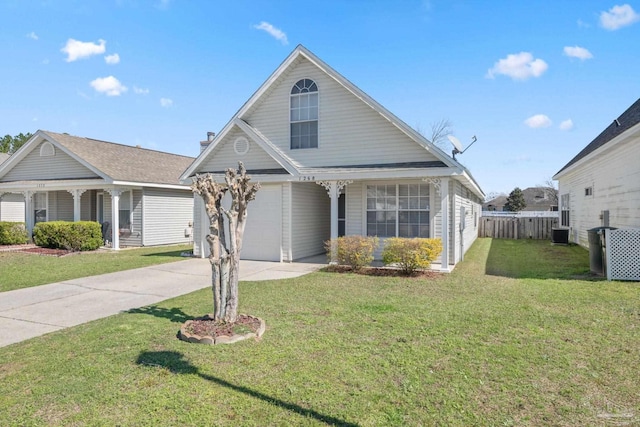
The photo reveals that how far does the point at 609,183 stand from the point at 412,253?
8190mm

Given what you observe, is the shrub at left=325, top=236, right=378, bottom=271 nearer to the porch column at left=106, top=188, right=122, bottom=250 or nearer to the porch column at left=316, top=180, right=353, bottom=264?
the porch column at left=316, top=180, right=353, bottom=264

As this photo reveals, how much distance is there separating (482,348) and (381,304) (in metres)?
2.41

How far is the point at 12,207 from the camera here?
77.0ft

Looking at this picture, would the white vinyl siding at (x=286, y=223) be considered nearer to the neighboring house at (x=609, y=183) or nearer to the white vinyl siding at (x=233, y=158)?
the white vinyl siding at (x=233, y=158)

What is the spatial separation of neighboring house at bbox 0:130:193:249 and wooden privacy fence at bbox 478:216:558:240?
18888 millimetres

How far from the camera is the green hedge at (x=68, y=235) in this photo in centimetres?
1563

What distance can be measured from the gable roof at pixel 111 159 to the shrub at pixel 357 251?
10.9m

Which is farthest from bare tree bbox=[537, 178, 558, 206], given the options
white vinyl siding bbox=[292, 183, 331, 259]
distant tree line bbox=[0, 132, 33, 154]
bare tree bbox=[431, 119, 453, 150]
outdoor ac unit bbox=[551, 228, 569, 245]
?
distant tree line bbox=[0, 132, 33, 154]

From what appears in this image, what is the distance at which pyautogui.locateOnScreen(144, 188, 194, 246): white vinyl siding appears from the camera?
17906 mm

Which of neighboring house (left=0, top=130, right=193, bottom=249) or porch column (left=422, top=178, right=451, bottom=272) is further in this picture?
neighboring house (left=0, top=130, right=193, bottom=249)

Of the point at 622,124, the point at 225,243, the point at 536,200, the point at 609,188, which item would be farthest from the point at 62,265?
the point at 536,200

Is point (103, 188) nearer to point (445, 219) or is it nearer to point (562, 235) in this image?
point (445, 219)

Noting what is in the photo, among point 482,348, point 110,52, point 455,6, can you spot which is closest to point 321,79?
point 455,6

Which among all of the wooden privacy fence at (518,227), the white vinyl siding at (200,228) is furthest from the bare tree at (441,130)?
the white vinyl siding at (200,228)
